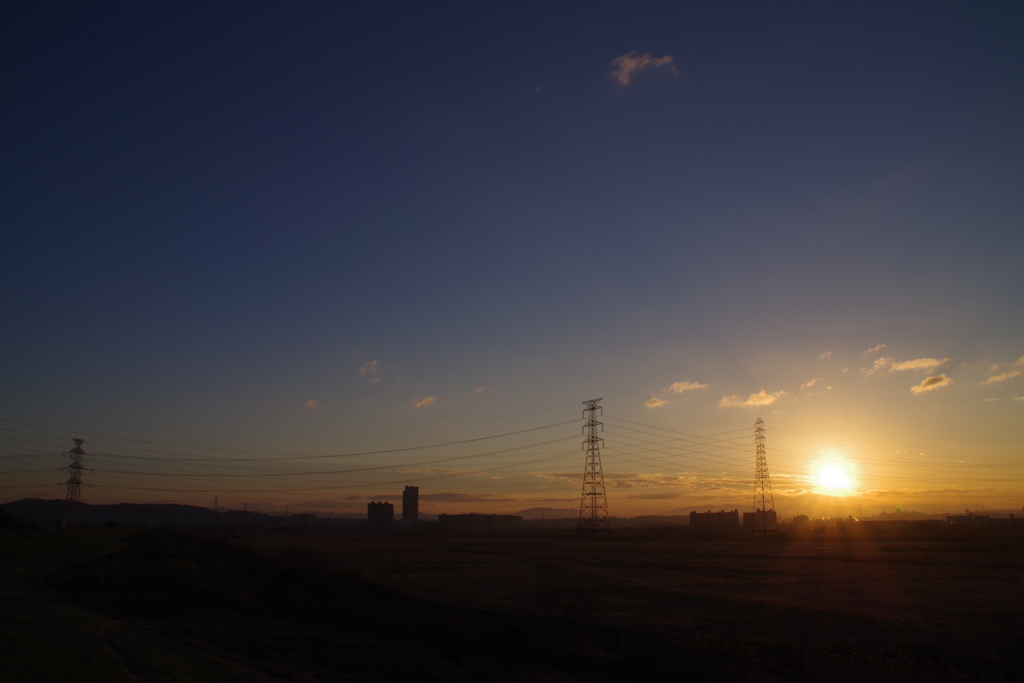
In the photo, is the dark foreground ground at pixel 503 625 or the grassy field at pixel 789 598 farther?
the grassy field at pixel 789 598

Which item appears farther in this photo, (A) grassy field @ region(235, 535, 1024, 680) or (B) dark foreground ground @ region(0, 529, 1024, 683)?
(A) grassy field @ region(235, 535, 1024, 680)

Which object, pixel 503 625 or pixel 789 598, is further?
pixel 789 598

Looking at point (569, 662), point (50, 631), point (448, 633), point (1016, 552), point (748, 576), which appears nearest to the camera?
point (50, 631)

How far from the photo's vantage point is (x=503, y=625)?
76.0ft

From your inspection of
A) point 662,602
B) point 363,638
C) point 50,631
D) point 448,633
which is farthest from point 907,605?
point 50,631

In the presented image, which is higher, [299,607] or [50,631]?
[50,631]

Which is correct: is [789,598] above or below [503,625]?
below

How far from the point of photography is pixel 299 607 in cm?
2989

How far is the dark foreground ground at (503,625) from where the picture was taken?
56.2ft

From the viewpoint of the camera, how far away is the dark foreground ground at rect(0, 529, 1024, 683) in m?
17.1

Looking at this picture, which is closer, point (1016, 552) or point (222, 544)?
point (1016, 552)

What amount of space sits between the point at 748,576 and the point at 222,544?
6163cm

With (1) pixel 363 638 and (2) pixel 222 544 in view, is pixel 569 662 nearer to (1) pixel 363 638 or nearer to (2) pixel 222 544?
(1) pixel 363 638

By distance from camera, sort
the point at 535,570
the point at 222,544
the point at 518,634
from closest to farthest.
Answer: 1. the point at 518,634
2. the point at 535,570
3. the point at 222,544
